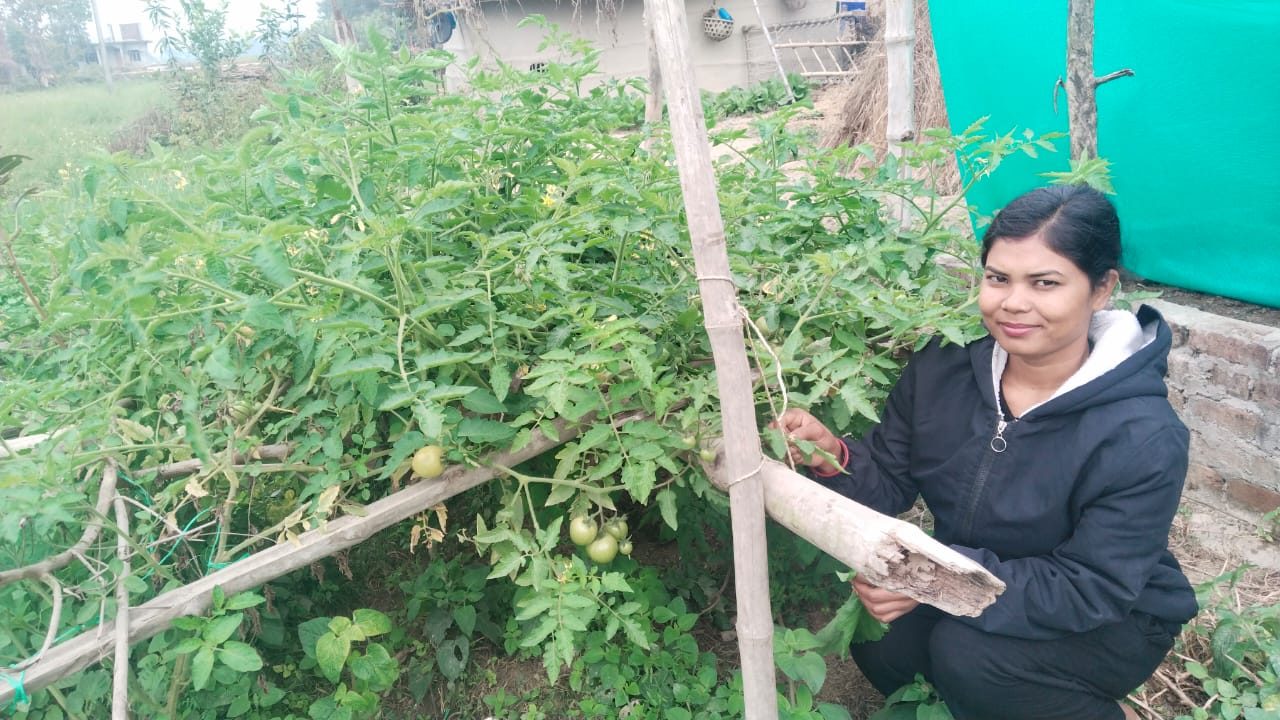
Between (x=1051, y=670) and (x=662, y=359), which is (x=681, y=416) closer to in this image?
(x=662, y=359)

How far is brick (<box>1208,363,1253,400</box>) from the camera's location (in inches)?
123

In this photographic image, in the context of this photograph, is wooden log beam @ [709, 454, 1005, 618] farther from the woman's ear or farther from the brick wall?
the brick wall

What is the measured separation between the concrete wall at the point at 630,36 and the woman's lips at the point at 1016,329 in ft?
34.1

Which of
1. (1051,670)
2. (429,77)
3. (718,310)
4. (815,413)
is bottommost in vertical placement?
(1051,670)

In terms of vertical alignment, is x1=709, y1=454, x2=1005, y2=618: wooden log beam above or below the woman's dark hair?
below

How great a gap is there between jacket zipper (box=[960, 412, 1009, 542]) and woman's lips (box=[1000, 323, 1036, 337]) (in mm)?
188

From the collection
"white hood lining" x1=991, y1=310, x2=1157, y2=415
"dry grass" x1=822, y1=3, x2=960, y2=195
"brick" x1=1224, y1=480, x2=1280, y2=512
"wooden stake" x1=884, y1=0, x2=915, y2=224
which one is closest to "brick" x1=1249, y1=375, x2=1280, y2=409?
"brick" x1=1224, y1=480, x2=1280, y2=512

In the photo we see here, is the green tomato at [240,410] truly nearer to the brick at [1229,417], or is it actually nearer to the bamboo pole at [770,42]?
the brick at [1229,417]

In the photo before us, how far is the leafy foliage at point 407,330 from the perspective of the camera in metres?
1.69

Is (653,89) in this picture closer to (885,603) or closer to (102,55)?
(885,603)

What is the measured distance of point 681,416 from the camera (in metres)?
1.84

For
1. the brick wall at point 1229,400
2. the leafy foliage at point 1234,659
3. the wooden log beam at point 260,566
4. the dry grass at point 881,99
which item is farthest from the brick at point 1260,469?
the dry grass at point 881,99

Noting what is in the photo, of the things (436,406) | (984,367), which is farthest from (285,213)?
(984,367)

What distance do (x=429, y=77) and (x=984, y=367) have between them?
1.43m
